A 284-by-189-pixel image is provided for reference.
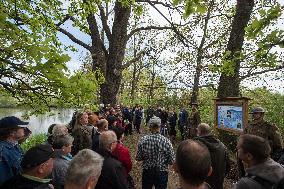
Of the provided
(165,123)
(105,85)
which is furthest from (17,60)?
(165,123)

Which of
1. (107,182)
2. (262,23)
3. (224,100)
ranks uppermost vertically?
(262,23)

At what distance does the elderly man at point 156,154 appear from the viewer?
6.50 metres

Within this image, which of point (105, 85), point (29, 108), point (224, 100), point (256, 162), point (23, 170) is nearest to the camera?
point (23, 170)

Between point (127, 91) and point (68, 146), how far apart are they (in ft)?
217

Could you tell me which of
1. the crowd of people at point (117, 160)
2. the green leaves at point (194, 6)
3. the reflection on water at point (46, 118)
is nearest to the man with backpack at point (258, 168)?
the crowd of people at point (117, 160)

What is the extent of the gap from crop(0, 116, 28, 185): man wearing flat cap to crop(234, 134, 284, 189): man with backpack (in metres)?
3.07

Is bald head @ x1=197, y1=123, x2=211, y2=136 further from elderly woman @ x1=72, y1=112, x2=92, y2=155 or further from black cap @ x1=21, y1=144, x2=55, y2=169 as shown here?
black cap @ x1=21, y1=144, x2=55, y2=169

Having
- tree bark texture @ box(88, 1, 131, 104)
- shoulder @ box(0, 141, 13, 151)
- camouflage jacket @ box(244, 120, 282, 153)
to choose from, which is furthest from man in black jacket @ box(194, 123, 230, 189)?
tree bark texture @ box(88, 1, 131, 104)

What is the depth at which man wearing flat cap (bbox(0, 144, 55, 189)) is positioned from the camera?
3.35 m

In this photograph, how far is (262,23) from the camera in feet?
16.3

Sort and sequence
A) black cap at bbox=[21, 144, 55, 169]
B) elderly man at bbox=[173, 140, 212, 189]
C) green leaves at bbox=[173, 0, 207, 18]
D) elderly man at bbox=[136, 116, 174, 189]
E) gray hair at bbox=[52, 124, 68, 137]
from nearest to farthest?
elderly man at bbox=[173, 140, 212, 189] < black cap at bbox=[21, 144, 55, 169] < green leaves at bbox=[173, 0, 207, 18] < gray hair at bbox=[52, 124, 68, 137] < elderly man at bbox=[136, 116, 174, 189]

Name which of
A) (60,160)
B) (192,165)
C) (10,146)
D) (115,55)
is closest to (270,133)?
(60,160)

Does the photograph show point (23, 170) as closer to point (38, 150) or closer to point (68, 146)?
point (38, 150)

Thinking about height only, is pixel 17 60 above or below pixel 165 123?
above
